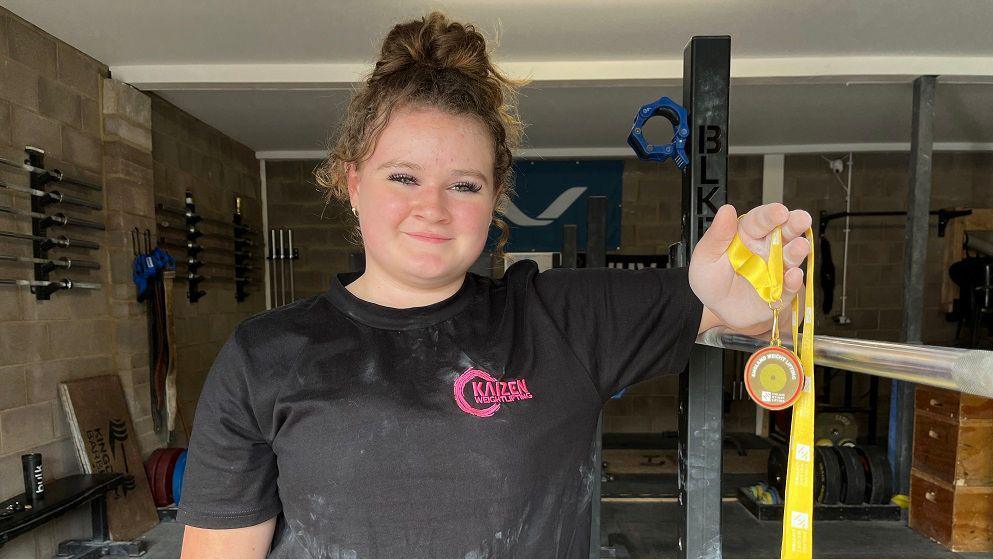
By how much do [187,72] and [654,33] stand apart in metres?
2.80

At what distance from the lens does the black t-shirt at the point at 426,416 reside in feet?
2.53

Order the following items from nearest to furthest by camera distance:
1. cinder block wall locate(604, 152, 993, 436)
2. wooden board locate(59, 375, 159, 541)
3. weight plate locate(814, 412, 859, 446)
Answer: wooden board locate(59, 375, 159, 541)
weight plate locate(814, 412, 859, 446)
cinder block wall locate(604, 152, 993, 436)

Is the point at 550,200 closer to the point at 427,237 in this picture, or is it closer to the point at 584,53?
the point at 584,53

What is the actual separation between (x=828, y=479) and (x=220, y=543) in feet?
12.7

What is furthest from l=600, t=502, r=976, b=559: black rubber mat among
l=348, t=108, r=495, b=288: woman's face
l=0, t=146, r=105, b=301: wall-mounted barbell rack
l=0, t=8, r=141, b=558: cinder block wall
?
l=0, t=146, r=105, b=301: wall-mounted barbell rack

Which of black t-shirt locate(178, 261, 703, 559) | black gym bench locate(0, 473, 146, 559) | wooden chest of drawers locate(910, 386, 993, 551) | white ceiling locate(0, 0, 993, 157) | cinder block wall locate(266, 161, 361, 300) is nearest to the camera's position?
black t-shirt locate(178, 261, 703, 559)

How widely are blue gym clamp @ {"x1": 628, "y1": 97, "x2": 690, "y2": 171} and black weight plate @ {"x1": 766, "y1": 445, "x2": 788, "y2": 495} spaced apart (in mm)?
3124

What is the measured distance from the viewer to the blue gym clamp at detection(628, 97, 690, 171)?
114 centimetres

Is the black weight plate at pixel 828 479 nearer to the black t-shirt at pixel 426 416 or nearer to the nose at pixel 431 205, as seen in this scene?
the black t-shirt at pixel 426 416

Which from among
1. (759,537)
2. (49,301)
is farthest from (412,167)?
(759,537)

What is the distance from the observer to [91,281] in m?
3.06

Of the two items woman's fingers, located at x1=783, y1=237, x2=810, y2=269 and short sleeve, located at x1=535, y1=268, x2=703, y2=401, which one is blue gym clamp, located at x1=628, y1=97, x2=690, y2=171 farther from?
woman's fingers, located at x1=783, y1=237, x2=810, y2=269

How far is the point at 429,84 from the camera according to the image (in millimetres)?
851

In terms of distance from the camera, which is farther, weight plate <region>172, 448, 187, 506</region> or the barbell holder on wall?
weight plate <region>172, 448, 187, 506</region>
